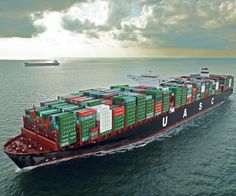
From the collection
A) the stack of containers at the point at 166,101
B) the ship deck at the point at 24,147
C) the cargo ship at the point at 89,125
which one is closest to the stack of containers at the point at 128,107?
the cargo ship at the point at 89,125

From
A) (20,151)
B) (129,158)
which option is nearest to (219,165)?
(129,158)

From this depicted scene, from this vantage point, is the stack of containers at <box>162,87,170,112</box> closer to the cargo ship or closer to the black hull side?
the cargo ship

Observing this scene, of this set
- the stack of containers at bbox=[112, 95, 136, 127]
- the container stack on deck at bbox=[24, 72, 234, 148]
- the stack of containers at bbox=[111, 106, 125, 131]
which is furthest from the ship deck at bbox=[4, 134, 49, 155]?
the stack of containers at bbox=[112, 95, 136, 127]

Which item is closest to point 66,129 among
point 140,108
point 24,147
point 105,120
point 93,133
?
point 93,133

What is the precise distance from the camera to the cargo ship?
39156 mm

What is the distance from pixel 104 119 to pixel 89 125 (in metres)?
3.56

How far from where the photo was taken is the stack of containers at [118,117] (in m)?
46.5

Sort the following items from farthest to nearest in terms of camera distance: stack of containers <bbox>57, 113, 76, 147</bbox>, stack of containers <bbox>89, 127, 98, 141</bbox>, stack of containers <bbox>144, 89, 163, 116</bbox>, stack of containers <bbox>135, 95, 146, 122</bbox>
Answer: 1. stack of containers <bbox>144, 89, 163, 116</bbox>
2. stack of containers <bbox>135, 95, 146, 122</bbox>
3. stack of containers <bbox>89, 127, 98, 141</bbox>
4. stack of containers <bbox>57, 113, 76, 147</bbox>

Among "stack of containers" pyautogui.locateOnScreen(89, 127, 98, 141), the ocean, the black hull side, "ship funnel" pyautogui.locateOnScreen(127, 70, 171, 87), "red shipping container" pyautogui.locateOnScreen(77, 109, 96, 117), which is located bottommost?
the ocean

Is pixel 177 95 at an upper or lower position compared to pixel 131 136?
upper

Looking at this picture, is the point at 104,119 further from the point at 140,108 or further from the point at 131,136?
the point at 140,108

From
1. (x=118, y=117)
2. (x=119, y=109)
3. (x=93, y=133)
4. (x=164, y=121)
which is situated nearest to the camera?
(x=93, y=133)

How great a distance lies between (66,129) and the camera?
39344 mm

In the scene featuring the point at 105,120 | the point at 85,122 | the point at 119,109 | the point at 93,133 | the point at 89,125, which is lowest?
the point at 93,133
